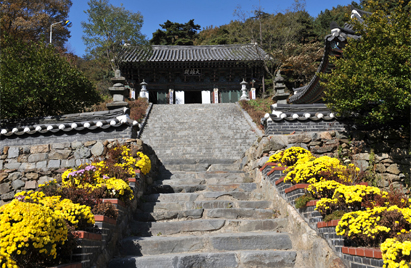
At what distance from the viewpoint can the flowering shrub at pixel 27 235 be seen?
2635mm

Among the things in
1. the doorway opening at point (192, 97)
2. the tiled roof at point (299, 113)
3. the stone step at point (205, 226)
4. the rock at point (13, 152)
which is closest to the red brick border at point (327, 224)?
the stone step at point (205, 226)

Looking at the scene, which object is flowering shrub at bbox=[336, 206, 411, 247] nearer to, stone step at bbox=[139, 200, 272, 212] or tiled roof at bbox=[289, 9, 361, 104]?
stone step at bbox=[139, 200, 272, 212]

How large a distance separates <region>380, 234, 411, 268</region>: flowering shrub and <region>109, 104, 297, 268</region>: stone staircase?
1.67 meters

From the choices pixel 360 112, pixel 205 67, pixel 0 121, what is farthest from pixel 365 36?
pixel 205 67

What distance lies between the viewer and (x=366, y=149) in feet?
25.5

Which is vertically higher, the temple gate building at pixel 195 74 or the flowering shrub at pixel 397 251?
the temple gate building at pixel 195 74

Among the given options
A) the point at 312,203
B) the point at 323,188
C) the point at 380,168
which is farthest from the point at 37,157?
the point at 380,168

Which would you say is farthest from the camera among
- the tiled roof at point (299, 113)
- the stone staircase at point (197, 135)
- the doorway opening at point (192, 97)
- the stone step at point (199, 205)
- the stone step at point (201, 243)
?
the doorway opening at point (192, 97)

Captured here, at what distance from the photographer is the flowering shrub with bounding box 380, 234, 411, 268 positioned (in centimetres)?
276

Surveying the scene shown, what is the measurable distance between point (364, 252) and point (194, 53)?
24406 millimetres

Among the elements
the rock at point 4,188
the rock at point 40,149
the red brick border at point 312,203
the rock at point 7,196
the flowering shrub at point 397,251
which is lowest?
the flowering shrub at point 397,251

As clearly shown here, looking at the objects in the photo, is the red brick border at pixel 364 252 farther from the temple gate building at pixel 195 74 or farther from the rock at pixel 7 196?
the temple gate building at pixel 195 74

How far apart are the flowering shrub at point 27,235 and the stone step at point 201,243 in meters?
1.76

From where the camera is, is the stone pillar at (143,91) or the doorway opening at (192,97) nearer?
the stone pillar at (143,91)
